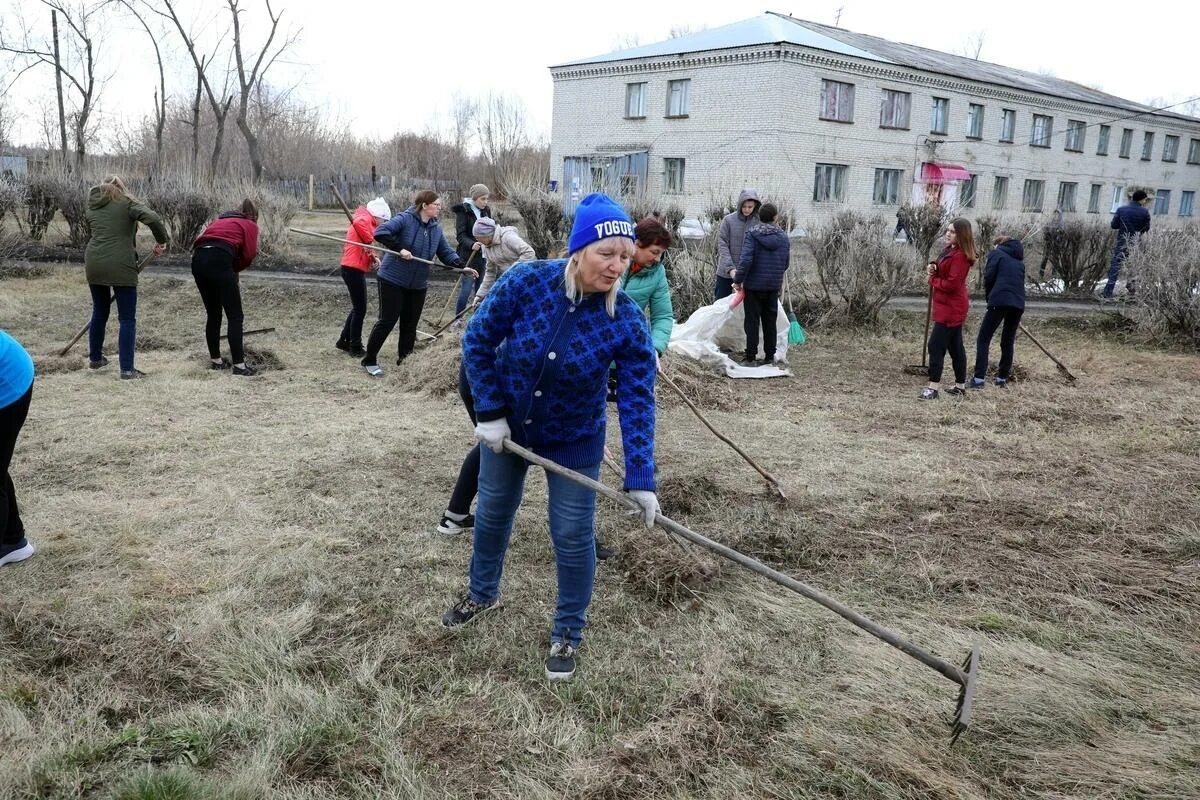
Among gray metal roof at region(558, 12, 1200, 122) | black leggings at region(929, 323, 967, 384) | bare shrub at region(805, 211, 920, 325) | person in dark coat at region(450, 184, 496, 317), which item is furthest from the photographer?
gray metal roof at region(558, 12, 1200, 122)

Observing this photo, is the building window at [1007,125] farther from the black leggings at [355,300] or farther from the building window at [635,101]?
the black leggings at [355,300]

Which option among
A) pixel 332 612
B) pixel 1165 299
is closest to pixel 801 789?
pixel 332 612

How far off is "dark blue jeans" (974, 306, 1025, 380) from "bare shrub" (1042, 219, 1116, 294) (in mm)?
7020

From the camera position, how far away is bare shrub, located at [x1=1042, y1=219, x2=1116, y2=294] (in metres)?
13.3

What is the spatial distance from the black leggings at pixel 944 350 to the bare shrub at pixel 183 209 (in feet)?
38.2

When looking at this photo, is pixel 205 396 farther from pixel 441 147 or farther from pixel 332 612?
pixel 441 147

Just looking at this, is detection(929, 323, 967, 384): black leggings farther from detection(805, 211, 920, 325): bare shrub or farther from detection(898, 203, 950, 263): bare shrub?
detection(898, 203, 950, 263): bare shrub

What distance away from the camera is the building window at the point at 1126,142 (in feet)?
115

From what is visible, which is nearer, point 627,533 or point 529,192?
point 627,533

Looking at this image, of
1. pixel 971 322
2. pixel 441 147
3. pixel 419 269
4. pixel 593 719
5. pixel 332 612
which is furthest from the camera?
pixel 441 147

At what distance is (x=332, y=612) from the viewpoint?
128 inches

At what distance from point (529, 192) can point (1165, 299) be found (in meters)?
7.87

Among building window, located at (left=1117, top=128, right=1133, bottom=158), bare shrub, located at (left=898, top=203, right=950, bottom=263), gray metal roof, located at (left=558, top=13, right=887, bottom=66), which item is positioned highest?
gray metal roof, located at (left=558, top=13, right=887, bottom=66)

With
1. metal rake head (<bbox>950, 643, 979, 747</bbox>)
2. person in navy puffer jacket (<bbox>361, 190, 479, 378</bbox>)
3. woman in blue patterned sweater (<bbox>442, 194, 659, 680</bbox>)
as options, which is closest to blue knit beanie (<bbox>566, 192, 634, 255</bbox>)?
woman in blue patterned sweater (<bbox>442, 194, 659, 680</bbox>)
